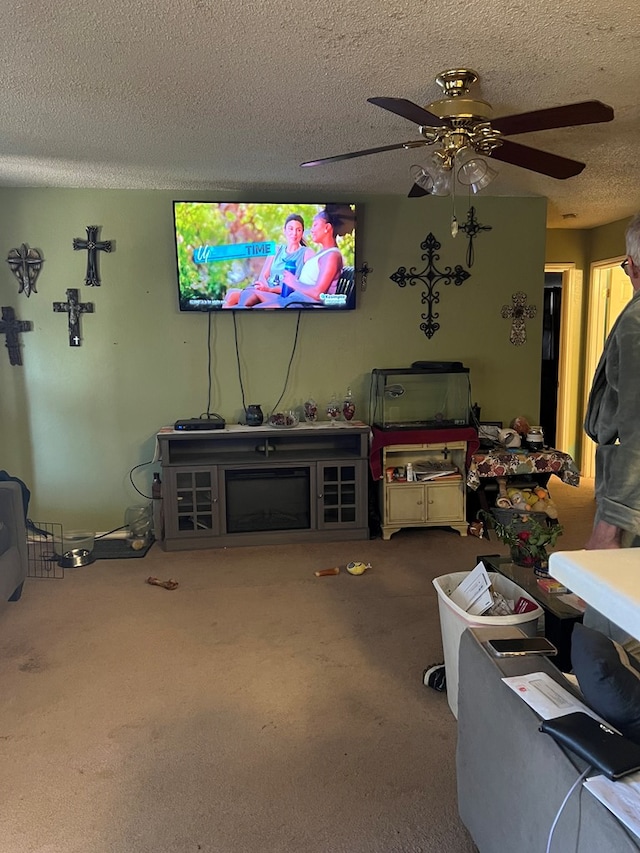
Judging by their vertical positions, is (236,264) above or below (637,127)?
below

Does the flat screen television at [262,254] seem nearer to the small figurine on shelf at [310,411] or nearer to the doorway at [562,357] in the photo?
the small figurine on shelf at [310,411]

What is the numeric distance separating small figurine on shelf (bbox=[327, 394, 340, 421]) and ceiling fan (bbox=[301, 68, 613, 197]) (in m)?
2.01

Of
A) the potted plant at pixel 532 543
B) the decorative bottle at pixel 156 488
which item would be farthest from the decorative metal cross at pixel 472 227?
the decorative bottle at pixel 156 488

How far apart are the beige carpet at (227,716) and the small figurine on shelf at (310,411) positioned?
1172 millimetres

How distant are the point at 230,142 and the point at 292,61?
0.97 metres

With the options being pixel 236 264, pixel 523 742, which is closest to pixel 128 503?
pixel 236 264

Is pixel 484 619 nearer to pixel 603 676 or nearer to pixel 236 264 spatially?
pixel 603 676

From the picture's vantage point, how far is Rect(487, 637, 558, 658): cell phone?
1414 millimetres

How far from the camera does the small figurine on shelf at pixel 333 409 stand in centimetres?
427

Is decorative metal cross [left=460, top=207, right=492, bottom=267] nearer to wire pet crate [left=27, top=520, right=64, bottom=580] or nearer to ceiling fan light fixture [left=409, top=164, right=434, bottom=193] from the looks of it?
ceiling fan light fixture [left=409, top=164, right=434, bottom=193]

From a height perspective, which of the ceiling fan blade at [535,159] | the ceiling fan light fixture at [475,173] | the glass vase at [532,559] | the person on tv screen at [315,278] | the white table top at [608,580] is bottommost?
the glass vase at [532,559]

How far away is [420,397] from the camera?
173 inches

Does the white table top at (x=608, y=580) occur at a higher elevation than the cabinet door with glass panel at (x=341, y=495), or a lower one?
higher

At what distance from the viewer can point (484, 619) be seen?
1882 mm
